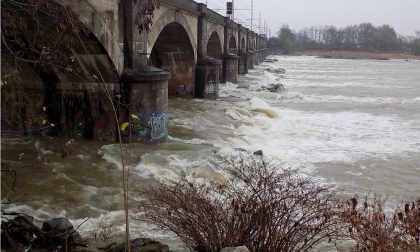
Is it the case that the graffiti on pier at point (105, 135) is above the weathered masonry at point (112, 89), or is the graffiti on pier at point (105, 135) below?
below

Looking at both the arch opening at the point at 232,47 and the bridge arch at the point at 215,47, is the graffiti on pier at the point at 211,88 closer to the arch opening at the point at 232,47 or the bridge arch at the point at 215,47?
the bridge arch at the point at 215,47

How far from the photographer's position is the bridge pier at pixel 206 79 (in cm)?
2706

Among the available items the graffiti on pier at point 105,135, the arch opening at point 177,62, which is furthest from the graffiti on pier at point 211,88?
the graffiti on pier at point 105,135

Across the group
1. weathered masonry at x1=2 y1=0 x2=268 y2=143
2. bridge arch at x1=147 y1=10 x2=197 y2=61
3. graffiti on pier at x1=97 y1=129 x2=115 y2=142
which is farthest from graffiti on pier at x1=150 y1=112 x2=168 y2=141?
bridge arch at x1=147 y1=10 x2=197 y2=61

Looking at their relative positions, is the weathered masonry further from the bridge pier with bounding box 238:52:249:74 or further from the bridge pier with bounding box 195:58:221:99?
the bridge pier with bounding box 238:52:249:74

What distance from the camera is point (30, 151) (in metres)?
12.8

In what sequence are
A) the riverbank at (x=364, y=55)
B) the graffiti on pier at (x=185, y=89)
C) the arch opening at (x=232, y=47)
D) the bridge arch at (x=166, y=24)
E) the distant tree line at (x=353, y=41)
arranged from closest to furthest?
1. the bridge arch at (x=166, y=24)
2. the graffiti on pier at (x=185, y=89)
3. the arch opening at (x=232, y=47)
4. the riverbank at (x=364, y=55)
5. the distant tree line at (x=353, y=41)

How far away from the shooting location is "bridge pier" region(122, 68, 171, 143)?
13.6 metres

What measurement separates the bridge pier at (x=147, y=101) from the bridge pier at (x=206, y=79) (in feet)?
41.5

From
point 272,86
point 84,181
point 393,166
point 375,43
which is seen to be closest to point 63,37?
point 84,181

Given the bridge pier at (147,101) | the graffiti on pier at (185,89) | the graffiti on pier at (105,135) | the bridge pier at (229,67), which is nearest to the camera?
the bridge pier at (147,101)

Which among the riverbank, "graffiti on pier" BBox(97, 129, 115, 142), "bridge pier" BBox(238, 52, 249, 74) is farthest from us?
the riverbank

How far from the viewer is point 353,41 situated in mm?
165875

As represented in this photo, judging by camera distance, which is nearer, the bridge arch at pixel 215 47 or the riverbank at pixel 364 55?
the bridge arch at pixel 215 47
